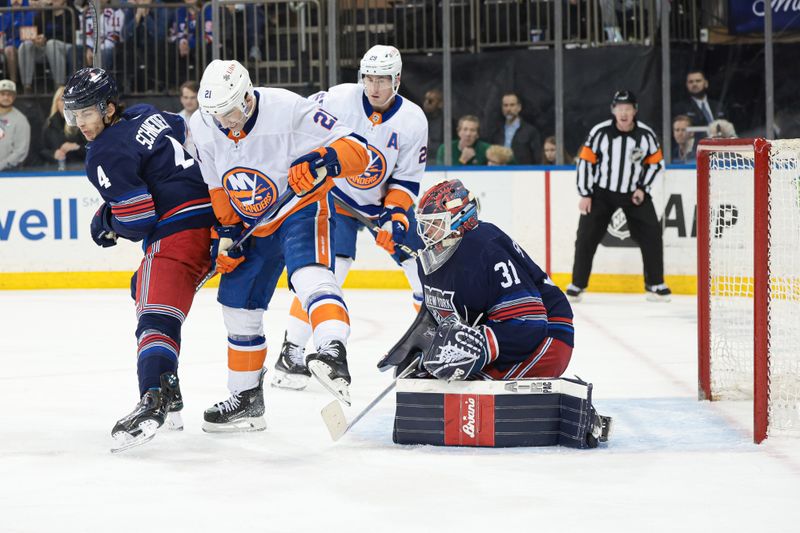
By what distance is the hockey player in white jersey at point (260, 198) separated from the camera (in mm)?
3324

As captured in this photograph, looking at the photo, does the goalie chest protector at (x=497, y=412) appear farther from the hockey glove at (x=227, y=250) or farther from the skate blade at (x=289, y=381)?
the skate blade at (x=289, y=381)

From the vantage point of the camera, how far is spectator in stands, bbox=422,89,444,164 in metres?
7.91

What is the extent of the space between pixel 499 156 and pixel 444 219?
468cm

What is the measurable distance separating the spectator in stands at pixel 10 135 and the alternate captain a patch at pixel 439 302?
17.8 ft

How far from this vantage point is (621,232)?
757 cm

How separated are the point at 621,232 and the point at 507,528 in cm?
519

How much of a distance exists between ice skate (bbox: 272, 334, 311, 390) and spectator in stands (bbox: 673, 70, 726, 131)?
13.2 feet

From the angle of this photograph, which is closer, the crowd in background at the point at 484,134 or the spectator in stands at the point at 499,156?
the crowd in background at the point at 484,134

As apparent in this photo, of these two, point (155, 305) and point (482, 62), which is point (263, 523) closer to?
point (155, 305)

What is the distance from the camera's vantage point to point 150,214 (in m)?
3.43

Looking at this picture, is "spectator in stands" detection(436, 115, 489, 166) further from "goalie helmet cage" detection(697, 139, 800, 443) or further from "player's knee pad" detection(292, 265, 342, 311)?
"player's knee pad" detection(292, 265, 342, 311)

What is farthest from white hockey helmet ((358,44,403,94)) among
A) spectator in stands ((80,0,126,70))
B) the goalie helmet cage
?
spectator in stands ((80,0,126,70))

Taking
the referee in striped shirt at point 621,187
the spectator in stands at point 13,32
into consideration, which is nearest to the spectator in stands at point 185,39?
the spectator in stands at point 13,32

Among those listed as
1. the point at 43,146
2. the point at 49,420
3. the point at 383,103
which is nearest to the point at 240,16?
the point at 43,146
